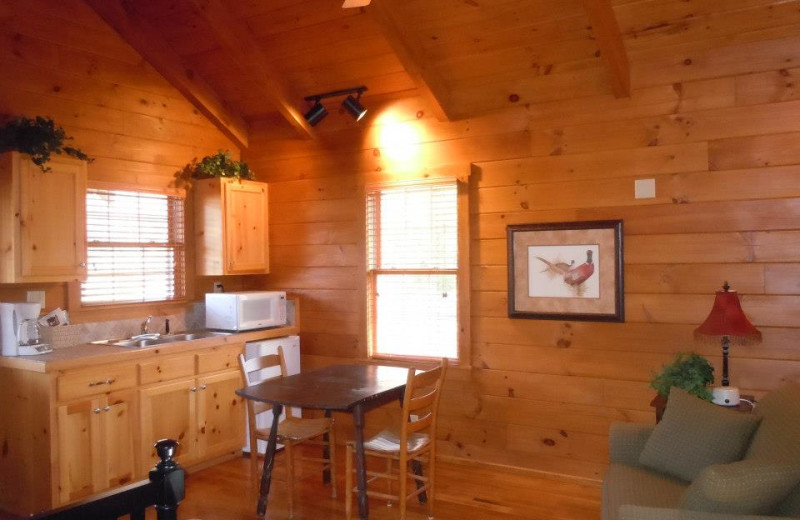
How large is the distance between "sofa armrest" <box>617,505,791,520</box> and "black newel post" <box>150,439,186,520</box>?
1.55 meters

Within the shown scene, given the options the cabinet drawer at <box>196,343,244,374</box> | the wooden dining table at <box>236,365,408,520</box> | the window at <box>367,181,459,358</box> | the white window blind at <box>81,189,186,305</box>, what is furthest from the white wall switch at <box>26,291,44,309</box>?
the window at <box>367,181,459,358</box>

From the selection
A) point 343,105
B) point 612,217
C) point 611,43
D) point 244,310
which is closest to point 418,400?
point 612,217

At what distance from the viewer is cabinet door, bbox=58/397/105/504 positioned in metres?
3.62

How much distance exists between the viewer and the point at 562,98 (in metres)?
4.15

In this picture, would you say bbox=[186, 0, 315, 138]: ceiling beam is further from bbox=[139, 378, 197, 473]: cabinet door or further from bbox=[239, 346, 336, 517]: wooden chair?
bbox=[139, 378, 197, 473]: cabinet door

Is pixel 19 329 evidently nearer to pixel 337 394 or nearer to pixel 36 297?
pixel 36 297

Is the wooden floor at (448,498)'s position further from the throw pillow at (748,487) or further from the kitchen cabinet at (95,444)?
the throw pillow at (748,487)

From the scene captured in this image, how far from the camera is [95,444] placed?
149 inches

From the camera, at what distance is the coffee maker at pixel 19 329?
147 inches

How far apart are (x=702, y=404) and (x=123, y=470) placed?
126 inches

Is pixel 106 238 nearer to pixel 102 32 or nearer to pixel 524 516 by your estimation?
pixel 102 32

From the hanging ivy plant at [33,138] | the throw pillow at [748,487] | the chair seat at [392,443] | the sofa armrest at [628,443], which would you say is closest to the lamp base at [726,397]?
the sofa armrest at [628,443]

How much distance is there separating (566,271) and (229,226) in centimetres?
245

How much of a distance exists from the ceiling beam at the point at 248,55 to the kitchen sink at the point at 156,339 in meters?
1.65
